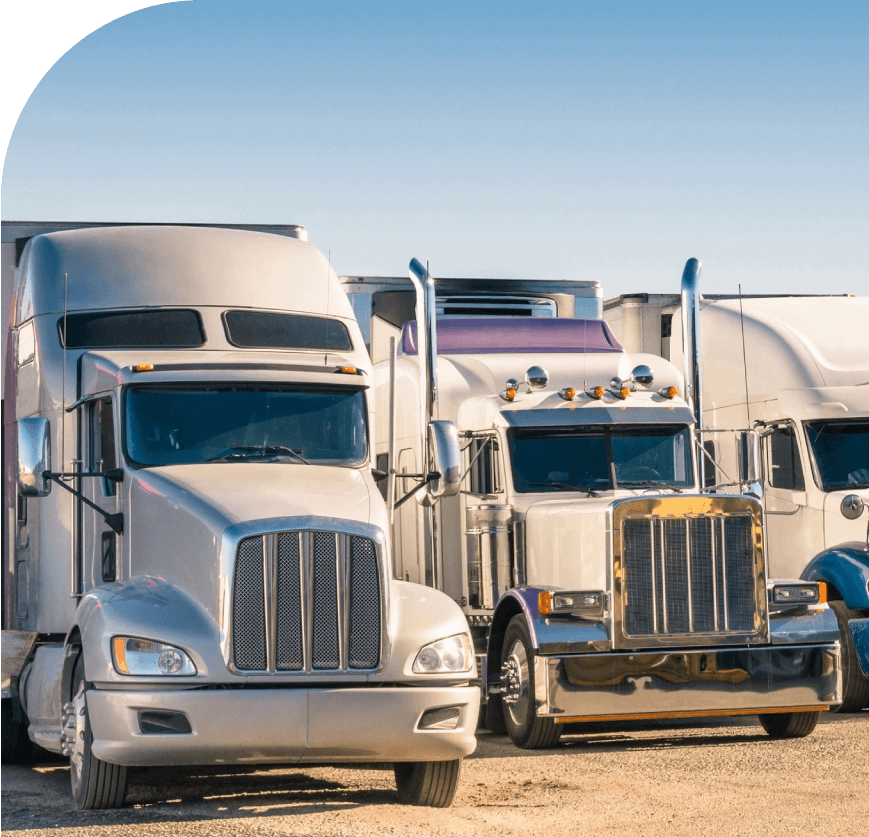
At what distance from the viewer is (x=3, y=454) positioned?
12930 mm

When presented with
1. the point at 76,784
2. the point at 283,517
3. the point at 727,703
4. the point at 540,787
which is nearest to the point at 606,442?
the point at 727,703

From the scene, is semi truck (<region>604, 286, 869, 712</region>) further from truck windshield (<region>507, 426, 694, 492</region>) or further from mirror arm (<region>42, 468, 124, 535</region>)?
mirror arm (<region>42, 468, 124, 535</region>)

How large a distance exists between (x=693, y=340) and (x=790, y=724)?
3.23 m

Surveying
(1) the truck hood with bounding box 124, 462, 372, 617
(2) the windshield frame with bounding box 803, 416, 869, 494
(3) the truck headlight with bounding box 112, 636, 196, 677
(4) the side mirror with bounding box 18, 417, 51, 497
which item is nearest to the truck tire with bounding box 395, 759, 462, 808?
(1) the truck hood with bounding box 124, 462, 372, 617

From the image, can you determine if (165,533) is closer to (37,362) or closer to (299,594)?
(299,594)

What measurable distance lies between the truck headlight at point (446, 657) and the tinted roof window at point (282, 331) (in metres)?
2.93

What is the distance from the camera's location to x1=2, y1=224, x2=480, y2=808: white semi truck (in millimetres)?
9188

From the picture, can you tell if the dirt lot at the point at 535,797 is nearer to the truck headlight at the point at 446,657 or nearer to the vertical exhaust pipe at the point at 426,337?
the truck headlight at the point at 446,657

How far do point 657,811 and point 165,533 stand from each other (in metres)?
3.47

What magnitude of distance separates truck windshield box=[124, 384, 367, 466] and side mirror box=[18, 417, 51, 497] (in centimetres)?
65

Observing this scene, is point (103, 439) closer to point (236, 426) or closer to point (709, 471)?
point (236, 426)

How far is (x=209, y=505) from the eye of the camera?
9.73 m

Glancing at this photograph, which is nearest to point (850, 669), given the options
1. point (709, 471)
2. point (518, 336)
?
point (709, 471)

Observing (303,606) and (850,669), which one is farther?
(850,669)
